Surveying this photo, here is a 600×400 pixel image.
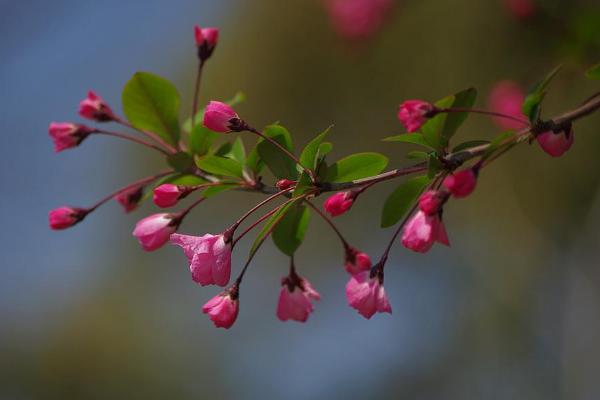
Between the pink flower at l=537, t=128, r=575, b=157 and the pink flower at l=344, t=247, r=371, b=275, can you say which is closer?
the pink flower at l=537, t=128, r=575, b=157

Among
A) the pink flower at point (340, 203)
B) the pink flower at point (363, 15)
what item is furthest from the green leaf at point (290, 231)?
the pink flower at point (363, 15)

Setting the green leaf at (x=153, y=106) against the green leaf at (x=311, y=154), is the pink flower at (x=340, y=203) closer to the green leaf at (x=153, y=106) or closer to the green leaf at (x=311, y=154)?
the green leaf at (x=311, y=154)

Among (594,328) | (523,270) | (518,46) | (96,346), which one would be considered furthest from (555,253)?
(96,346)

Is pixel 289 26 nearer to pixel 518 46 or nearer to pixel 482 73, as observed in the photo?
pixel 482 73

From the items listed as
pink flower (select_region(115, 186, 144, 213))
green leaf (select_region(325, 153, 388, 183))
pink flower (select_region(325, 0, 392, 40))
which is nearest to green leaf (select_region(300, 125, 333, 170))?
green leaf (select_region(325, 153, 388, 183))

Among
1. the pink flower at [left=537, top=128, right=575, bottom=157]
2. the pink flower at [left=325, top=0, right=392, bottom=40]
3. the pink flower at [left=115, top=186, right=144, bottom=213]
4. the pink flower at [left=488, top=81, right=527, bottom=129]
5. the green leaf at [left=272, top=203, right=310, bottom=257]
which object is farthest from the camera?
the pink flower at [left=325, top=0, right=392, bottom=40]

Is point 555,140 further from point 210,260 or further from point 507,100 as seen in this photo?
point 507,100

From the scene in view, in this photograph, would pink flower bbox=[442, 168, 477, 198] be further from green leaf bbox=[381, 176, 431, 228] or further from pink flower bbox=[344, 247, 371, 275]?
pink flower bbox=[344, 247, 371, 275]
